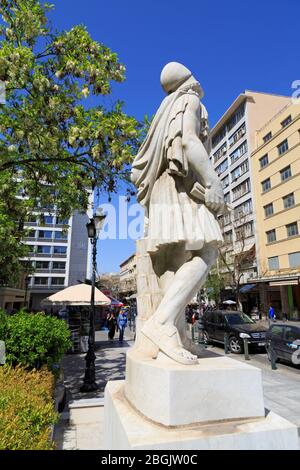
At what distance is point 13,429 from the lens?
93.0 inches

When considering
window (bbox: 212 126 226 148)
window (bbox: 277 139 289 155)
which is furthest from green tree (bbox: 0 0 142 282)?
window (bbox: 212 126 226 148)

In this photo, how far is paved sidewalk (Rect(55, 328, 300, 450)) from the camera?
4688 millimetres

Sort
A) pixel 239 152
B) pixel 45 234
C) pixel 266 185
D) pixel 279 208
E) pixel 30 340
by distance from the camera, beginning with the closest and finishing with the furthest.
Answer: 1. pixel 30 340
2. pixel 279 208
3. pixel 266 185
4. pixel 239 152
5. pixel 45 234

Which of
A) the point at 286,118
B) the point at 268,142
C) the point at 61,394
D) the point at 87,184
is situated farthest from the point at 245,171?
the point at 61,394

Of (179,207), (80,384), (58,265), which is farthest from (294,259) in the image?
(58,265)

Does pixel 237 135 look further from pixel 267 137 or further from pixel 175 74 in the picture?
pixel 175 74

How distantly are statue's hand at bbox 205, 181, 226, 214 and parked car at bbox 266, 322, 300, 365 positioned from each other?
32.4 ft

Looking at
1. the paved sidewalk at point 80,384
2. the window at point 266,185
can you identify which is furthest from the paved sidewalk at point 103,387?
the window at point 266,185

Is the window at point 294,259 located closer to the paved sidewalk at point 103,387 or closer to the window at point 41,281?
the paved sidewalk at point 103,387

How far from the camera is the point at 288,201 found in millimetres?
33438

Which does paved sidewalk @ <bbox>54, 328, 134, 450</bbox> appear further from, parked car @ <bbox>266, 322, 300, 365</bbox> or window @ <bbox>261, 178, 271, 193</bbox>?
window @ <bbox>261, 178, 271, 193</bbox>

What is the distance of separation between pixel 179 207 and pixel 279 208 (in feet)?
117
